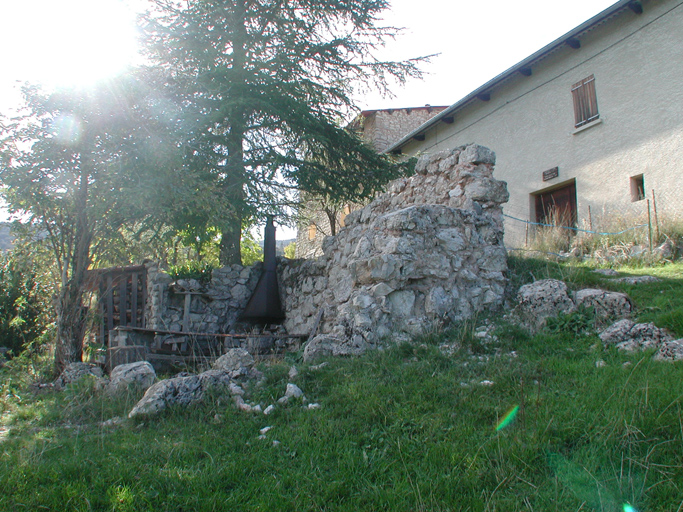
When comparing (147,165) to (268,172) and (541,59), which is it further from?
(541,59)

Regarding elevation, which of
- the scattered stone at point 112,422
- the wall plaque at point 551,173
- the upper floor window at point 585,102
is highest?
the upper floor window at point 585,102

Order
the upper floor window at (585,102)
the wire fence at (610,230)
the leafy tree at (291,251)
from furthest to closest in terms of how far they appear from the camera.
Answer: the leafy tree at (291,251) → the upper floor window at (585,102) → the wire fence at (610,230)

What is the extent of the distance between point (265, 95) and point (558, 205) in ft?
25.0

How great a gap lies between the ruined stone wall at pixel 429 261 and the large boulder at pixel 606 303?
1.00 meters

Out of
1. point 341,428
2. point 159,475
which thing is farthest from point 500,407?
point 159,475

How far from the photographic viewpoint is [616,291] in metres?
5.66

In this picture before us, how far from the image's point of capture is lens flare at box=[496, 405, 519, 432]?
3.18 meters

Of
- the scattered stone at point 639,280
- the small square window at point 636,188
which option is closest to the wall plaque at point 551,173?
the small square window at point 636,188

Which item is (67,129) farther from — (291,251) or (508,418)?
(291,251)

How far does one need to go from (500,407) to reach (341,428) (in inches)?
44.8

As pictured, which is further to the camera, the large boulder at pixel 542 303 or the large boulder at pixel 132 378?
the large boulder at pixel 542 303

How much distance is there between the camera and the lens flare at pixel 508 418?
3.18 meters

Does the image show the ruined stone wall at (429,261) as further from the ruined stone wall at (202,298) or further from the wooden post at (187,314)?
the wooden post at (187,314)

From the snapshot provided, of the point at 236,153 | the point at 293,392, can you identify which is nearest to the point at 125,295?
the point at 236,153
